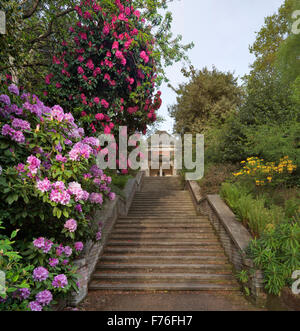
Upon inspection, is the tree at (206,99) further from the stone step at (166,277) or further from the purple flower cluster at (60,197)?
the purple flower cluster at (60,197)

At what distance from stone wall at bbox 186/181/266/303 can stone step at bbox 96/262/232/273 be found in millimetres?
366

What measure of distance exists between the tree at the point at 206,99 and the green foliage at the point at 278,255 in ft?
33.9

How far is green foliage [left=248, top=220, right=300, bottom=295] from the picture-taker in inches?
139

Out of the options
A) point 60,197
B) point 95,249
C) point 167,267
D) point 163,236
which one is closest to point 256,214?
point 167,267

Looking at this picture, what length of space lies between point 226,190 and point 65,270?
185 inches

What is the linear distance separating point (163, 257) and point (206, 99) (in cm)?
1142

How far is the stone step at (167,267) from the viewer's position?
4.79 m

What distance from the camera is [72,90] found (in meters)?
4.78

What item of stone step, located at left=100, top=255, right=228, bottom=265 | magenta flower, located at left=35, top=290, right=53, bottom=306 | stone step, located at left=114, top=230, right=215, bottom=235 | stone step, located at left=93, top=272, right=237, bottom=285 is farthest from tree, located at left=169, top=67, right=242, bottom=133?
magenta flower, located at left=35, top=290, right=53, bottom=306

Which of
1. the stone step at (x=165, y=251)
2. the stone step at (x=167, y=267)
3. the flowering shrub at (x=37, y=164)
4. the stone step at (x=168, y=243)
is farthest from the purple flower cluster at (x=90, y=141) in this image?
the stone step at (x=168, y=243)

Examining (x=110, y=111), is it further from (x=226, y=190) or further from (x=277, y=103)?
(x=277, y=103)

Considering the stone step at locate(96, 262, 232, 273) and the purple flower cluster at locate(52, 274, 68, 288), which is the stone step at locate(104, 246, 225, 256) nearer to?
the stone step at locate(96, 262, 232, 273)

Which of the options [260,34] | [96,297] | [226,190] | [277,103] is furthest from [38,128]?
[260,34]

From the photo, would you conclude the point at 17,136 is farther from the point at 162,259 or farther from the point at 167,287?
the point at 162,259
